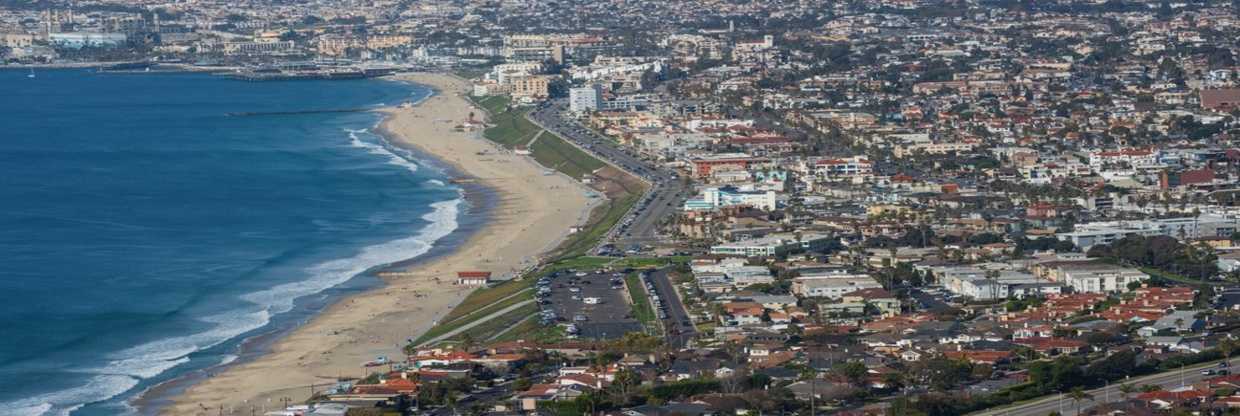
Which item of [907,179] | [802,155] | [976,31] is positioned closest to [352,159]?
[802,155]

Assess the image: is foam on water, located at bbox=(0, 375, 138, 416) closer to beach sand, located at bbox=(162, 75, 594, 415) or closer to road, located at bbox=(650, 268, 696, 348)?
beach sand, located at bbox=(162, 75, 594, 415)

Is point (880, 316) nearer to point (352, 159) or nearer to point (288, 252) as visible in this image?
point (288, 252)

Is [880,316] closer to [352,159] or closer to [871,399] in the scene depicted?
[871,399]

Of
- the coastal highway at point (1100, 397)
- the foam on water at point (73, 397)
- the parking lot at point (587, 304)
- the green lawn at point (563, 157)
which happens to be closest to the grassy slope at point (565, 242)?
the green lawn at point (563, 157)

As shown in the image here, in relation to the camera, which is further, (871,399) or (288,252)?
(288,252)

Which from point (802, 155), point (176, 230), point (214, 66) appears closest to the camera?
point (176, 230)

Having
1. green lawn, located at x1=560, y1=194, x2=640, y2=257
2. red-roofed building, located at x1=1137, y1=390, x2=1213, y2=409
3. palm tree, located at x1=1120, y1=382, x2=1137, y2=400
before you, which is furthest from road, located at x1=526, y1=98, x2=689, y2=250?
red-roofed building, located at x1=1137, y1=390, x2=1213, y2=409

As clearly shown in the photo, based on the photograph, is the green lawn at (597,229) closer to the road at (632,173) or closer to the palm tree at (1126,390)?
the road at (632,173)

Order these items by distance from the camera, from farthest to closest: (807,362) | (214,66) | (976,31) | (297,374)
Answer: (214,66) → (976,31) → (297,374) → (807,362)

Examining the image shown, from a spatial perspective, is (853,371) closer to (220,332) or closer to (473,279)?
(220,332)
